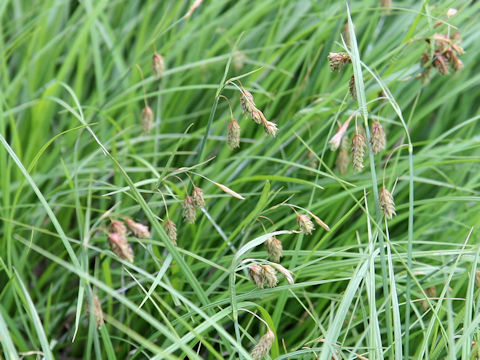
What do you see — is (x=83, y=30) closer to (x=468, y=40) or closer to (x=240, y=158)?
(x=240, y=158)

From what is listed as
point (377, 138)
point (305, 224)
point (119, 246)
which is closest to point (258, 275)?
point (305, 224)

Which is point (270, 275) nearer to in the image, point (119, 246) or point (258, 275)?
point (258, 275)

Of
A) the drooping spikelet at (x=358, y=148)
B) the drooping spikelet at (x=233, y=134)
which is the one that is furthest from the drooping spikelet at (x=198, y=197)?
the drooping spikelet at (x=358, y=148)

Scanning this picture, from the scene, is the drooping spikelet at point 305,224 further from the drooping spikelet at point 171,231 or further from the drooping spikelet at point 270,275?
the drooping spikelet at point 171,231

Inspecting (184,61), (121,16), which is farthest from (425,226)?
(121,16)

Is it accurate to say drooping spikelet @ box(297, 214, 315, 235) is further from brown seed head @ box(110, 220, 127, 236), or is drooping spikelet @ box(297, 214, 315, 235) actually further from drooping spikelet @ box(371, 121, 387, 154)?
brown seed head @ box(110, 220, 127, 236)

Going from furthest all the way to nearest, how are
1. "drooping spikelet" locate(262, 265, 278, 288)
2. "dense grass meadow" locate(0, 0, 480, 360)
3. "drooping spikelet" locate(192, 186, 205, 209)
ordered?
"dense grass meadow" locate(0, 0, 480, 360) < "drooping spikelet" locate(192, 186, 205, 209) < "drooping spikelet" locate(262, 265, 278, 288)

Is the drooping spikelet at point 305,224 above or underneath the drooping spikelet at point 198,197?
underneath

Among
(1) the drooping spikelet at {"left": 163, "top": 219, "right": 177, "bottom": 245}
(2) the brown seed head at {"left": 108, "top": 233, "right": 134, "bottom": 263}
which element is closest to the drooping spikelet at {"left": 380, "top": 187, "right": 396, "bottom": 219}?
(1) the drooping spikelet at {"left": 163, "top": 219, "right": 177, "bottom": 245}
